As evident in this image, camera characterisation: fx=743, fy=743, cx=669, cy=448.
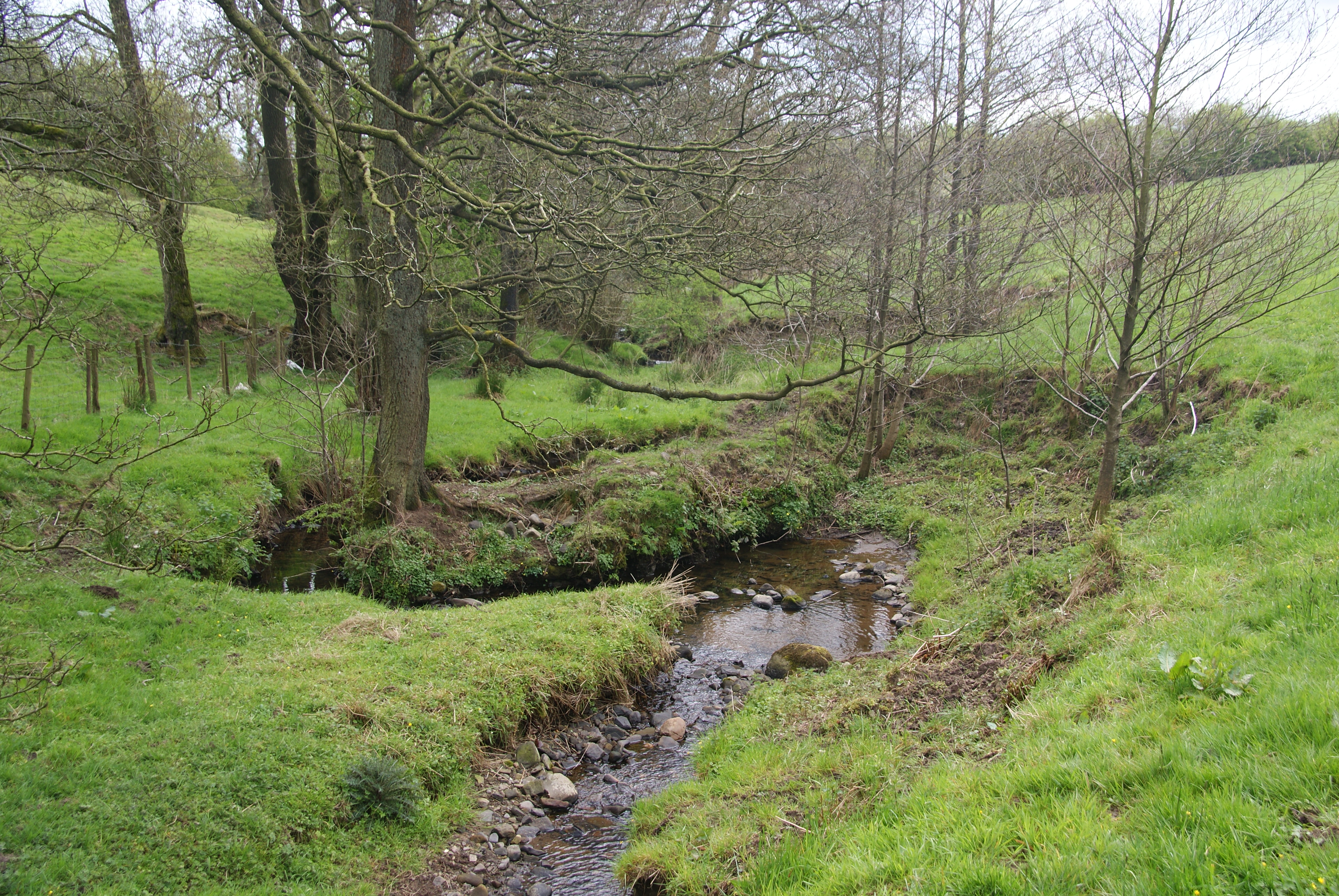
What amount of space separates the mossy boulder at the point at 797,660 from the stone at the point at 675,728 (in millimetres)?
1285

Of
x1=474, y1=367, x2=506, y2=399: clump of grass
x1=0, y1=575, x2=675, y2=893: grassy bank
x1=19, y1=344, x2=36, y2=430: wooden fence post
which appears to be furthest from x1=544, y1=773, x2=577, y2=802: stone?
x1=474, y1=367, x2=506, y2=399: clump of grass

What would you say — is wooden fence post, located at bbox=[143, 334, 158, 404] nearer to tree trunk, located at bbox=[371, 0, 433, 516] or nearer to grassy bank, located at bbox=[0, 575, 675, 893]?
tree trunk, located at bbox=[371, 0, 433, 516]

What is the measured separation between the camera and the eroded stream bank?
5039 millimetres

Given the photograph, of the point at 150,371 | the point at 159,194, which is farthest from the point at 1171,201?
the point at 150,371

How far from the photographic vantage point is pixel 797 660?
7.93 metres

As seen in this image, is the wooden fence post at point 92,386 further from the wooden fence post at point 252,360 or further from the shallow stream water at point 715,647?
the shallow stream water at point 715,647

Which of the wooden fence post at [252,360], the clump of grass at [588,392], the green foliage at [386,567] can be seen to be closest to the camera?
the green foliage at [386,567]

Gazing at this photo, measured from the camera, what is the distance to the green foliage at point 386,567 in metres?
9.45

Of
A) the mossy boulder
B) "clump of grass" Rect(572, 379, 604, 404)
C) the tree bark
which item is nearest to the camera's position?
the mossy boulder

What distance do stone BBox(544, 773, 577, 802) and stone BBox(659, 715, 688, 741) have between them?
1.14 meters

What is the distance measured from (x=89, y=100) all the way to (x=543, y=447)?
7.68 metres

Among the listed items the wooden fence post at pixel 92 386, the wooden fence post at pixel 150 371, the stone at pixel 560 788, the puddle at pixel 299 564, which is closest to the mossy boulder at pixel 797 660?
the stone at pixel 560 788

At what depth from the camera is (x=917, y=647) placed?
24.2 ft

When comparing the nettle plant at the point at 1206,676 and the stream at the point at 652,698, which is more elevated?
the nettle plant at the point at 1206,676
